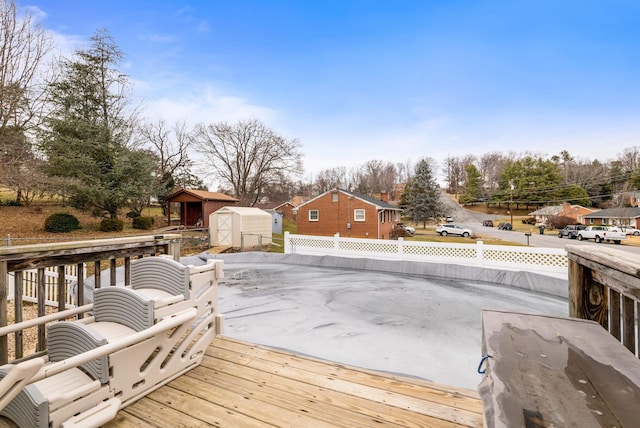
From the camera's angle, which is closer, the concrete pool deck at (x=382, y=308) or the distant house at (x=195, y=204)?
the concrete pool deck at (x=382, y=308)

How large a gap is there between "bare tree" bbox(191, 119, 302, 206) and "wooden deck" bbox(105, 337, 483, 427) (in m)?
24.1

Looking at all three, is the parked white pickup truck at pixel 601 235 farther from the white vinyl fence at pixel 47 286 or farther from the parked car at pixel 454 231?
the white vinyl fence at pixel 47 286

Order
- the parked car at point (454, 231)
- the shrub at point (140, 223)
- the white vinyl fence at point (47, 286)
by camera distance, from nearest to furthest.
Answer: the white vinyl fence at point (47, 286) → the shrub at point (140, 223) → the parked car at point (454, 231)

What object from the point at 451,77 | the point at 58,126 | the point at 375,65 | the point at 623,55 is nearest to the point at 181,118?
the point at 58,126

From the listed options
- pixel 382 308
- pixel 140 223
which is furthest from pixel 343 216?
pixel 382 308

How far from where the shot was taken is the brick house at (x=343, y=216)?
19.5m

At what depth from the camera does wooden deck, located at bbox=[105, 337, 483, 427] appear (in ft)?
4.78

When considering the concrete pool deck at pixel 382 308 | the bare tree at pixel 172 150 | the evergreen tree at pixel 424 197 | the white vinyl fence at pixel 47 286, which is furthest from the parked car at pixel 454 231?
the white vinyl fence at pixel 47 286

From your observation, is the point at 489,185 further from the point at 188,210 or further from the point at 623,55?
the point at 188,210

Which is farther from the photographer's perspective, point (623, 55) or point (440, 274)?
point (623, 55)

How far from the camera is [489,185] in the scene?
5197 cm

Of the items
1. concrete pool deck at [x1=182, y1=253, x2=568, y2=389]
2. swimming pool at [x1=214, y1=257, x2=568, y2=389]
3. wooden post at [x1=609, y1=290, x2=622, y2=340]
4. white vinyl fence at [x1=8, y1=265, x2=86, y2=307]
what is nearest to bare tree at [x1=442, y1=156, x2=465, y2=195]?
concrete pool deck at [x1=182, y1=253, x2=568, y2=389]

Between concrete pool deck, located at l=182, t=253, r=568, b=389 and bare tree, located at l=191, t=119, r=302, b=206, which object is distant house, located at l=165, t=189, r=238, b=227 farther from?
concrete pool deck, located at l=182, t=253, r=568, b=389

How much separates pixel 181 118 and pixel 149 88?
7.55 meters
